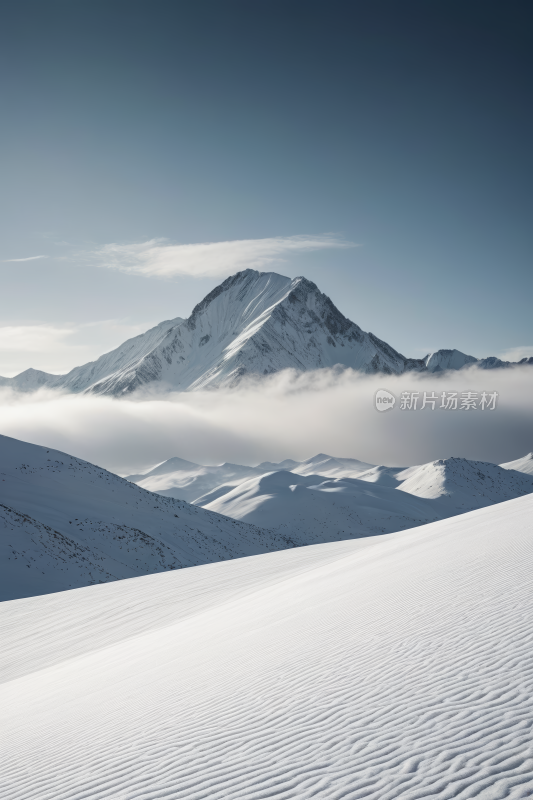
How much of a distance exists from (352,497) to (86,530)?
1800 inches

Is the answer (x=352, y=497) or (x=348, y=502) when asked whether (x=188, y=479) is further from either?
(x=348, y=502)

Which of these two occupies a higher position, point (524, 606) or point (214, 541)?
point (524, 606)

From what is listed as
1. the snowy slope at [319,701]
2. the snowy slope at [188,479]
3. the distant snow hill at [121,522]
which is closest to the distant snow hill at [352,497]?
the distant snow hill at [121,522]

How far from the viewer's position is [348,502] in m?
65.2

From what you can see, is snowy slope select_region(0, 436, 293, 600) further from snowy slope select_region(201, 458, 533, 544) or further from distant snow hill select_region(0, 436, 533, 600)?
snowy slope select_region(201, 458, 533, 544)

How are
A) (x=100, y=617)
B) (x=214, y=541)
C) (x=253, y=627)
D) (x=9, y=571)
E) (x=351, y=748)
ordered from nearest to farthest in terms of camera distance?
(x=351, y=748)
(x=253, y=627)
(x=100, y=617)
(x=9, y=571)
(x=214, y=541)

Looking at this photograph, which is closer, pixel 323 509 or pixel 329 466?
pixel 323 509

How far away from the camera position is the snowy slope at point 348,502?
5822 cm

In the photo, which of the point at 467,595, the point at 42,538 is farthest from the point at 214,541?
the point at 467,595

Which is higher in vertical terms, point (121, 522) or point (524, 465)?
point (121, 522)

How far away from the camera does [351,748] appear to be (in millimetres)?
2928

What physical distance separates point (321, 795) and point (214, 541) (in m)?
31.9

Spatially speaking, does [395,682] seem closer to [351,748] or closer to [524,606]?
[351,748]

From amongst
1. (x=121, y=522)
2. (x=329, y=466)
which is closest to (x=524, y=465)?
(x=329, y=466)
